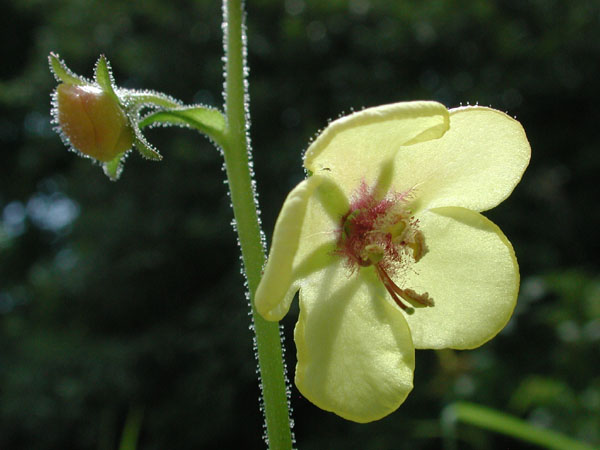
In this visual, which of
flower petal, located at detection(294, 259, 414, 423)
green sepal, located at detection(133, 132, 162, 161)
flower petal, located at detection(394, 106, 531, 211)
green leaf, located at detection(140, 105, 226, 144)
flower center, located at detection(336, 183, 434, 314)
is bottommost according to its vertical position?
flower petal, located at detection(294, 259, 414, 423)

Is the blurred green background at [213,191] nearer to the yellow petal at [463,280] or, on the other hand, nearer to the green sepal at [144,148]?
the yellow petal at [463,280]

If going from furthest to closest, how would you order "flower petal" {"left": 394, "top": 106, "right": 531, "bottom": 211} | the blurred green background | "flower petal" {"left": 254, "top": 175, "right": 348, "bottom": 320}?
1. the blurred green background
2. "flower petal" {"left": 394, "top": 106, "right": 531, "bottom": 211}
3. "flower petal" {"left": 254, "top": 175, "right": 348, "bottom": 320}

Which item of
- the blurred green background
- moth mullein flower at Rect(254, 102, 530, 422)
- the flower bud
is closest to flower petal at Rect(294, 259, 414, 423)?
moth mullein flower at Rect(254, 102, 530, 422)

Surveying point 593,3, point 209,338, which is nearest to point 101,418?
point 209,338

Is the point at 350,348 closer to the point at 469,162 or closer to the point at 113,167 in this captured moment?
the point at 469,162

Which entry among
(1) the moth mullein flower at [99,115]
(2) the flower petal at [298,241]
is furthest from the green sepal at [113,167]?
(2) the flower petal at [298,241]

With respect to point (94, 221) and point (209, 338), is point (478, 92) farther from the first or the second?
point (94, 221)

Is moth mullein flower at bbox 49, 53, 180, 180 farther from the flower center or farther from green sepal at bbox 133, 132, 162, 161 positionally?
the flower center
